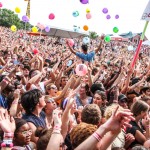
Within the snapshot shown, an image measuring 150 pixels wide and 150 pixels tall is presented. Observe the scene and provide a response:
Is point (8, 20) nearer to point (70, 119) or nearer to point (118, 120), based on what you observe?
point (70, 119)

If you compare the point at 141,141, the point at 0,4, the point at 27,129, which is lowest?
the point at 141,141

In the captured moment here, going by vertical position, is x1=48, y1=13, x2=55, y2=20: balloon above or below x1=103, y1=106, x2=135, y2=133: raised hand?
above

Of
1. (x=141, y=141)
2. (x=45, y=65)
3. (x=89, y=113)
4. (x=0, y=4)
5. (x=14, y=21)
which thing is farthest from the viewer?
(x=14, y=21)

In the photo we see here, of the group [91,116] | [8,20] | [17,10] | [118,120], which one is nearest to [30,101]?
[91,116]

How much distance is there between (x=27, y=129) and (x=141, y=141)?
1.36 m

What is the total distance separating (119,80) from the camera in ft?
23.0

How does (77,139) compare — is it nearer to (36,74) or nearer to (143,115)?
(143,115)

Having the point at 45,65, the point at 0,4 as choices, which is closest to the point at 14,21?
the point at 0,4

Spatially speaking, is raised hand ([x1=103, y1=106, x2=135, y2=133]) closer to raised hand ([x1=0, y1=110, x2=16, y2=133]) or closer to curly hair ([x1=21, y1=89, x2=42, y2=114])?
raised hand ([x1=0, y1=110, x2=16, y2=133])

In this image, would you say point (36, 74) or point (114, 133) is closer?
point (114, 133)

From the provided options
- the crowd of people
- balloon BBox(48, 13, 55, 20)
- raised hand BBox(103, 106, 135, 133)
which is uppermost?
balloon BBox(48, 13, 55, 20)

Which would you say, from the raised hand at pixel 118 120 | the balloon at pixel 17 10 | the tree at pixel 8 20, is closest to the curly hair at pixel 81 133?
the raised hand at pixel 118 120

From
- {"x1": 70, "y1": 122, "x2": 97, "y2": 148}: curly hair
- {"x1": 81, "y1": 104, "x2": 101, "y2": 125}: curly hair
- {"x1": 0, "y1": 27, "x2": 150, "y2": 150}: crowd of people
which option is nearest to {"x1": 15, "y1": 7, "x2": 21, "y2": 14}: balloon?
{"x1": 0, "y1": 27, "x2": 150, "y2": 150}: crowd of people

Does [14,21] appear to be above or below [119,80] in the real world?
above
